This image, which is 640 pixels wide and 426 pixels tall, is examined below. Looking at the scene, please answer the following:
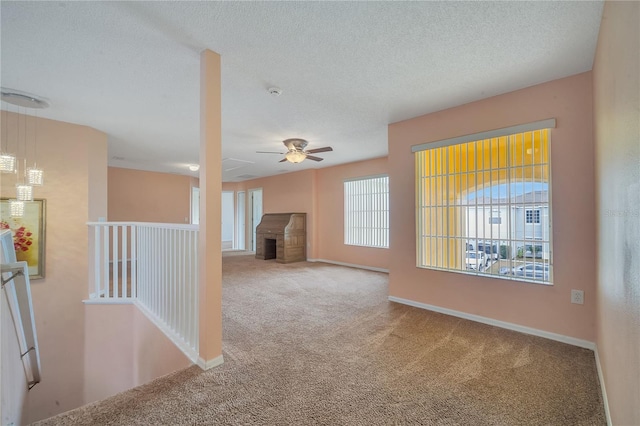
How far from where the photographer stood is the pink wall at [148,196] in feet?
21.3

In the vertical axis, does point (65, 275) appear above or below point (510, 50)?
below

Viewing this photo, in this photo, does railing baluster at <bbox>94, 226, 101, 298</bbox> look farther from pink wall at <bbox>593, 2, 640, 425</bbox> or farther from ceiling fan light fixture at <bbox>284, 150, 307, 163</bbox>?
pink wall at <bbox>593, 2, 640, 425</bbox>

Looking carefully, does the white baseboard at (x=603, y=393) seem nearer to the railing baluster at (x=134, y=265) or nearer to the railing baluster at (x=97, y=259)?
the railing baluster at (x=134, y=265)

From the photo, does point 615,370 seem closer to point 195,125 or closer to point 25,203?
point 195,125

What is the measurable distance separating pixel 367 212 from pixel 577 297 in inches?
156

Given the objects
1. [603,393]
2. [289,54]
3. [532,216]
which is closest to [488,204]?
[532,216]

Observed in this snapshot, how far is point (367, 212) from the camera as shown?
608 cm

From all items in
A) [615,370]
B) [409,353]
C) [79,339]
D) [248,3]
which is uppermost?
[248,3]

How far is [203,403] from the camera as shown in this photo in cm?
165

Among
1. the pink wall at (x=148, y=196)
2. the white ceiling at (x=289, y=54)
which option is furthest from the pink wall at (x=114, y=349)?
the pink wall at (x=148, y=196)

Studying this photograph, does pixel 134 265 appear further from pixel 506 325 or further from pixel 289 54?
pixel 506 325

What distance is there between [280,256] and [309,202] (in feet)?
5.15

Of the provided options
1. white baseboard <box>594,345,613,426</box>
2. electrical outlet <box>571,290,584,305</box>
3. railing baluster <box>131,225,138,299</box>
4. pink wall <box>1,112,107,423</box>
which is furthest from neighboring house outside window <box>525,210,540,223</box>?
pink wall <box>1,112,107,423</box>

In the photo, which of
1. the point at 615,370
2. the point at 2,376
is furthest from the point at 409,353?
the point at 2,376
